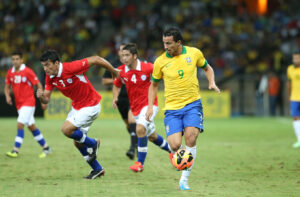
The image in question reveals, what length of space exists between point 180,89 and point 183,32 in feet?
73.0

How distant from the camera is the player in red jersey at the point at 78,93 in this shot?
350 inches

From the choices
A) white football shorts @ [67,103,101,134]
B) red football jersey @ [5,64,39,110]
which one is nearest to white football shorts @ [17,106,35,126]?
red football jersey @ [5,64,39,110]

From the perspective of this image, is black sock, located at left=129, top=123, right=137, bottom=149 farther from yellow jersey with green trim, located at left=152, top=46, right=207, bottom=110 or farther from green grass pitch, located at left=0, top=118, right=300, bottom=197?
yellow jersey with green trim, located at left=152, top=46, right=207, bottom=110

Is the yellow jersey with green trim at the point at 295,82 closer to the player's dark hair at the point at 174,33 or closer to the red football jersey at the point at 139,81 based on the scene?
the red football jersey at the point at 139,81

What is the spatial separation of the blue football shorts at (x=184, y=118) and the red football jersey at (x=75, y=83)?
68.5 inches

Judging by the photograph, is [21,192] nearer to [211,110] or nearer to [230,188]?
[230,188]

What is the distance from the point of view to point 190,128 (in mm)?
7895

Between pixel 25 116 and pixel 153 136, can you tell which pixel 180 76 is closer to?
pixel 153 136

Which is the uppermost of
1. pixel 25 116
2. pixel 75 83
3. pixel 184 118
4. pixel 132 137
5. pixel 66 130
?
pixel 75 83

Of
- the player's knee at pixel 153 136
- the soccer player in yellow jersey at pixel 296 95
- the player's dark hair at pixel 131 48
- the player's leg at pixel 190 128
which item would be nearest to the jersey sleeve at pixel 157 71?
the player's leg at pixel 190 128

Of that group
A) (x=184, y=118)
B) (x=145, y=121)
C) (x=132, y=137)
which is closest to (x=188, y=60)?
(x=184, y=118)

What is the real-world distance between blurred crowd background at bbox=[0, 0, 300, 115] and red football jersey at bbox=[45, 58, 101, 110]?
58.7 ft

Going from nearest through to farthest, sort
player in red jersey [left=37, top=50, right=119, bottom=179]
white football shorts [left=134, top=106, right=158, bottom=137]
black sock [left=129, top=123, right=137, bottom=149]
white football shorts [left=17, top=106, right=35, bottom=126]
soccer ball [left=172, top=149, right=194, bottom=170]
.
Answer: soccer ball [left=172, top=149, right=194, bottom=170] → player in red jersey [left=37, top=50, right=119, bottom=179] → white football shorts [left=134, top=106, right=158, bottom=137] → black sock [left=129, top=123, right=137, bottom=149] → white football shorts [left=17, top=106, right=35, bottom=126]

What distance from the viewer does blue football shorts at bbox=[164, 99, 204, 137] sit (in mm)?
7973
